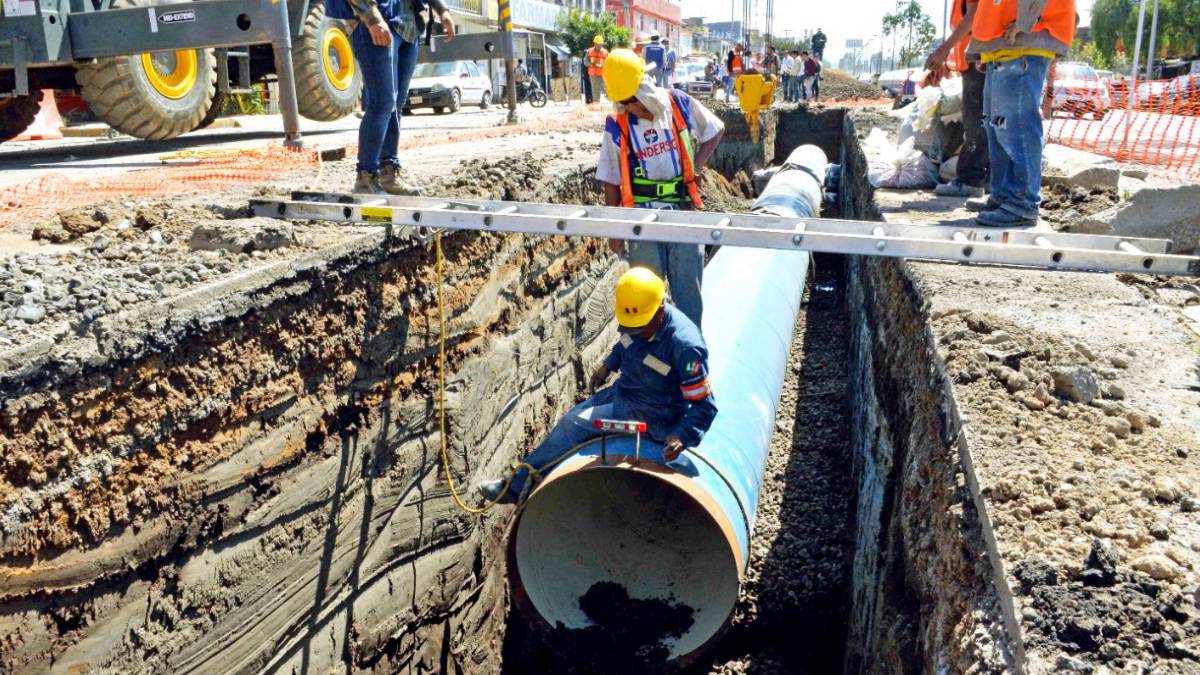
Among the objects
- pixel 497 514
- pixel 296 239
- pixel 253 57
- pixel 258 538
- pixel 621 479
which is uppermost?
pixel 253 57

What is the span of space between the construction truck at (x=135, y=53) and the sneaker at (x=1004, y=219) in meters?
4.21

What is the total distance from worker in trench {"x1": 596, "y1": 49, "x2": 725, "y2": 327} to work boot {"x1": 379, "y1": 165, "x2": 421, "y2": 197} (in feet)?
3.37

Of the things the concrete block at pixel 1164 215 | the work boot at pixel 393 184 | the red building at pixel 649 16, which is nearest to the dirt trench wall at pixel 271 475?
the work boot at pixel 393 184

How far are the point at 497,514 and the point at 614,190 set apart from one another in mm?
1958

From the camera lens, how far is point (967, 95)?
594 centimetres

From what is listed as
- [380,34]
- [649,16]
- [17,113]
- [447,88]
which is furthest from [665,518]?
[649,16]

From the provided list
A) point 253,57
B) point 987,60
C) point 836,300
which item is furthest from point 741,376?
point 253,57

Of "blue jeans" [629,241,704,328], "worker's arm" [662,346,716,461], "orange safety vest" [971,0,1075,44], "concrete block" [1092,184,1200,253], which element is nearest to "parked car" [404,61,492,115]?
"blue jeans" [629,241,704,328]

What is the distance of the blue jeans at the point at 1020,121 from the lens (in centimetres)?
468

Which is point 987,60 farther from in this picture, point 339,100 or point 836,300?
point 339,100

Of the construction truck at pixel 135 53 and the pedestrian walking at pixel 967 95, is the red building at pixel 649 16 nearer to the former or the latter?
the construction truck at pixel 135 53

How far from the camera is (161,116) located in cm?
764

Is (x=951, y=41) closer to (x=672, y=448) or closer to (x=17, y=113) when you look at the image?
(x=672, y=448)

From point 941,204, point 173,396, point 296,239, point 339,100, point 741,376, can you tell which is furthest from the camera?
point 339,100
